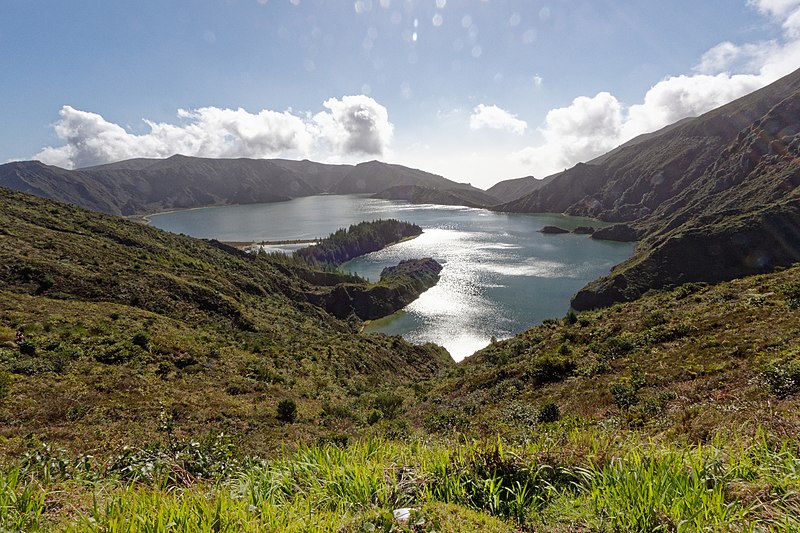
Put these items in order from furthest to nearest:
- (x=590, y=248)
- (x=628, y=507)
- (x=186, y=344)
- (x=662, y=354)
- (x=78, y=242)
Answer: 1. (x=590, y=248)
2. (x=78, y=242)
3. (x=186, y=344)
4. (x=662, y=354)
5. (x=628, y=507)

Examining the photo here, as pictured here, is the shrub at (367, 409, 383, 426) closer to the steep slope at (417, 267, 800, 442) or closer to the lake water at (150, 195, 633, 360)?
the steep slope at (417, 267, 800, 442)

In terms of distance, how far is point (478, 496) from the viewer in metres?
4.94

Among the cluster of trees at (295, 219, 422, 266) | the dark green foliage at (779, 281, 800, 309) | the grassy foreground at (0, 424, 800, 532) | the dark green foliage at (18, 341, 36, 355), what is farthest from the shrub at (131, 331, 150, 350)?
the cluster of trees at (295, 219, 422, 266)

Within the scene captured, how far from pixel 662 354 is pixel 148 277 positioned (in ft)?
146

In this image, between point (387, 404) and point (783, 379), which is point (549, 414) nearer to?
point (783, 379)

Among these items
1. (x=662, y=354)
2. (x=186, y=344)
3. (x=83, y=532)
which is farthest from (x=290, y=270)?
(x=83, y=532)

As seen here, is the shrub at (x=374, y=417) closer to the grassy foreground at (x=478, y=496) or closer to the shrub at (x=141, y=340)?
the grassy foreground at (x=478, y=496)

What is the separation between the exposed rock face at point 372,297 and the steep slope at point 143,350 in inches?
1094

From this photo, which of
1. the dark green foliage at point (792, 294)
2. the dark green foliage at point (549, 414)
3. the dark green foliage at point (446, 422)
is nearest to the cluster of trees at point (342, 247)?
the dark green foliage at point (446, 422)

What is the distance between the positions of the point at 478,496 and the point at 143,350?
24.2 m

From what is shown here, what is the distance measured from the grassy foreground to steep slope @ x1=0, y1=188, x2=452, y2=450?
33.9 ft

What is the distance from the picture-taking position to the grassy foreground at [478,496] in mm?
3674

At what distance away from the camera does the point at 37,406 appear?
1405 cm

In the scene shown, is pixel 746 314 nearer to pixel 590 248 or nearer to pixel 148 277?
pixel 148 277
